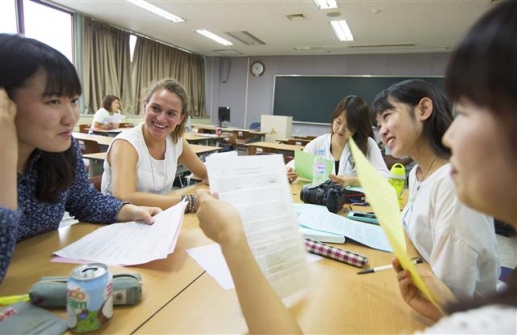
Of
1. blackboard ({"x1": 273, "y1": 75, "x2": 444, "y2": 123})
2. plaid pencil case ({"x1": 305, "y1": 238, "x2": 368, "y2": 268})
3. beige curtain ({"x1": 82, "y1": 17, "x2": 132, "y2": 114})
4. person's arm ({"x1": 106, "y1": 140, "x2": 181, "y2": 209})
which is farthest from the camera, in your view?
blackboard ({"x1": 273, "y1": 75, "x2": 444, "y2": 123})

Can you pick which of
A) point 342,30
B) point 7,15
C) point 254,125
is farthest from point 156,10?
point 254,125

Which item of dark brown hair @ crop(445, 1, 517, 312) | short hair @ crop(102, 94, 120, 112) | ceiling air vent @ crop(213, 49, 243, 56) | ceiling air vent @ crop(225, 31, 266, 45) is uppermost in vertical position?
ceiling air vent @ crop(213, 49, 243, 56)

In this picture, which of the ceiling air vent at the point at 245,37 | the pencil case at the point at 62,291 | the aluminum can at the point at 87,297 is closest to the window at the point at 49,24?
the ceiling air vent at the point at 245,37

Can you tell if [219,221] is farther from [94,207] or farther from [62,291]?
[94,207]

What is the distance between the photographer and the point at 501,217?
45 centimetres

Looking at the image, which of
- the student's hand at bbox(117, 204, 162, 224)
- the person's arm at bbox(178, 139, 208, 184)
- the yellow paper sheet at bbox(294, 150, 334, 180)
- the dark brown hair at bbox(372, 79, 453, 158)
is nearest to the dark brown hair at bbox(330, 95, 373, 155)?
the yellow paper sheet at bbox(294, 150, 334, 180)

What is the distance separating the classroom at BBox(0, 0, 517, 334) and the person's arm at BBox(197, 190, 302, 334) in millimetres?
45

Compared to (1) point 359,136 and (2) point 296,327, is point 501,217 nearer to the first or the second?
(2) point 296,327

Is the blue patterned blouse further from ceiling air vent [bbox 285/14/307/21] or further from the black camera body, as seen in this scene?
ceiling air vent [bbox 285/14/307/21]

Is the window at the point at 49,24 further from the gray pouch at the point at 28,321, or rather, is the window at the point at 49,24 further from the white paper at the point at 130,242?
the gray pouch at the point at 28,321

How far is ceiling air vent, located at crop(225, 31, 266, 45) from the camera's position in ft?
21.2

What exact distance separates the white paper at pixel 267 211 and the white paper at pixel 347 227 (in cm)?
46

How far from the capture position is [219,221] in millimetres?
579

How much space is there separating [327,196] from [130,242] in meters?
0.94
